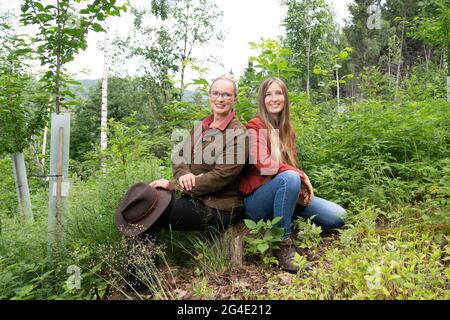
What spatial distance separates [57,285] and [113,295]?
17.5 inches

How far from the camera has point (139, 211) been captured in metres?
2.78

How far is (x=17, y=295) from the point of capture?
8.99 ft

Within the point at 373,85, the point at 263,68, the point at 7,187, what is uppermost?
the point at 373,85

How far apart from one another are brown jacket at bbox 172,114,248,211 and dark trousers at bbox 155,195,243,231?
1.8 inches

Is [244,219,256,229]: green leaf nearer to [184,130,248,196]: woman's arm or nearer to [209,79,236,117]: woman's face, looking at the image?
[184,130,248,196]: woman's arm

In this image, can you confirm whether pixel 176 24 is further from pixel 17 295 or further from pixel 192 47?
pixel 17 295

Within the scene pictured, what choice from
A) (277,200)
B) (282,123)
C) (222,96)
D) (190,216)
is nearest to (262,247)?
(277,200)

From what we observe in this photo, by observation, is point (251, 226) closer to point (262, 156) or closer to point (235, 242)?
point (235, 242)

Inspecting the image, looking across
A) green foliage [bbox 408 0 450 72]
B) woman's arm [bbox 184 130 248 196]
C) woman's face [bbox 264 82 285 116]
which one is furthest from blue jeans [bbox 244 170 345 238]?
green foliage [bbox 408 0 450 72]

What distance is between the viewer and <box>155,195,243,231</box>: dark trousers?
9.41 feet

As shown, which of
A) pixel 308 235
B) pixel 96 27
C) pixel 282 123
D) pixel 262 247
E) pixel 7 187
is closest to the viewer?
pixel 262 247

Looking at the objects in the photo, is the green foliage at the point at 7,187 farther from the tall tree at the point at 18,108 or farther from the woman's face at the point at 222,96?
the woman's face at the point at 222,96

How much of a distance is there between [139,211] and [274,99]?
1368mm

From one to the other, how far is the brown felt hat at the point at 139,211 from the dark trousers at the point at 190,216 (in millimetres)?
72
